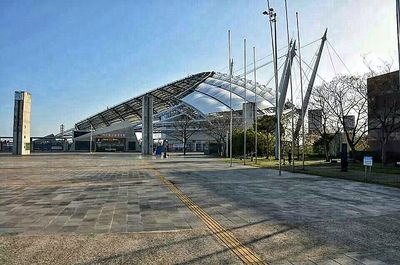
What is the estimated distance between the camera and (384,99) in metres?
36.8

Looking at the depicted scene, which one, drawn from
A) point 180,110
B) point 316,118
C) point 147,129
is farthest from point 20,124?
point 316,118

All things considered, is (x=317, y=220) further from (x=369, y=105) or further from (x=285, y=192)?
(x=369, y=105)

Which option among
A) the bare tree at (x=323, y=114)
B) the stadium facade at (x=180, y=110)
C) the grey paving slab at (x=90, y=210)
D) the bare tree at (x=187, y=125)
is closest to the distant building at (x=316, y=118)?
the bare tree at (x=323, y=114)

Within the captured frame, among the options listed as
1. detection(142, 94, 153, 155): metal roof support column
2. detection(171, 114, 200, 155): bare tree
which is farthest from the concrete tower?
detection(171, 114, 200, 155): bare tree

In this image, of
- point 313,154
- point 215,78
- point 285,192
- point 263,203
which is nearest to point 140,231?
point 263,203

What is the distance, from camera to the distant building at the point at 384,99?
35.1 m

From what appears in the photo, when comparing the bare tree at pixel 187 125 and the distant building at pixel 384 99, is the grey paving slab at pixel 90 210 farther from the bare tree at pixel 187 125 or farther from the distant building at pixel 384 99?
the bare tree at pixel 187 125

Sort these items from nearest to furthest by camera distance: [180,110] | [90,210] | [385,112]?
[90,210], [385,112], [180,110]

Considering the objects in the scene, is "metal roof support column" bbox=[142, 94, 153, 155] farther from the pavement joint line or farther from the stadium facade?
the pavement joint line

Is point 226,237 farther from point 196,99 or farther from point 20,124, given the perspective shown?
point 196,99

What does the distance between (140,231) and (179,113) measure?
9884 cm

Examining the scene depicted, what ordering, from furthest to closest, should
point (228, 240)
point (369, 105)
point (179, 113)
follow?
point (179, 113) < point (369, 105) < point (228, 240)

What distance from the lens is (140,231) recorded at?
757 cm

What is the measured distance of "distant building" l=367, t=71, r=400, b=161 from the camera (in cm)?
3506
